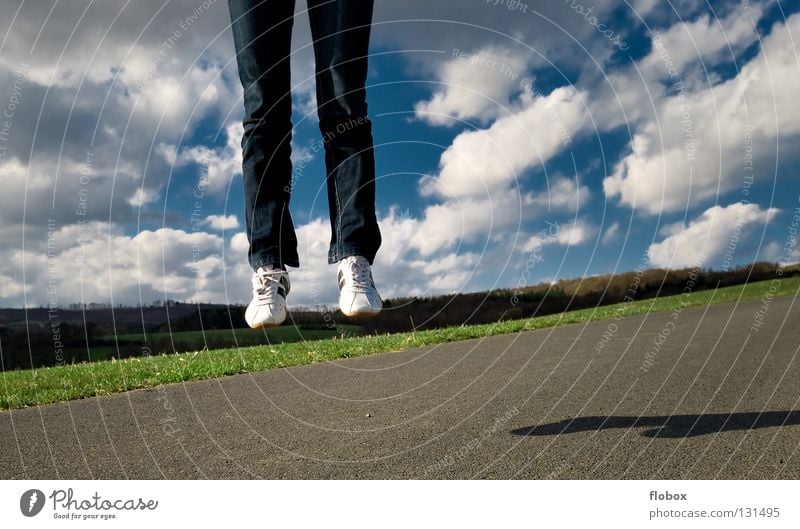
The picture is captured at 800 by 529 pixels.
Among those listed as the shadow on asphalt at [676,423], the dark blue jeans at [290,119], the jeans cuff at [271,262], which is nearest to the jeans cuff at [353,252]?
the dark blue jeans at [290,119]

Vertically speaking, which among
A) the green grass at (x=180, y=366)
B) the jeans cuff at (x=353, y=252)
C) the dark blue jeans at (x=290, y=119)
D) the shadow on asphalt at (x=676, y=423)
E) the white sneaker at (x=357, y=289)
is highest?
the dark blue jeans at (x=290, y=119)

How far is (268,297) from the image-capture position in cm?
390

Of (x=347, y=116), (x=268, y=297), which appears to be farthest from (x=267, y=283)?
(x=347, y=116)

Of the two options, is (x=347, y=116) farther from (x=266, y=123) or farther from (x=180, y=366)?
(x=180, y=366)

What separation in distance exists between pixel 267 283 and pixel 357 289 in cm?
55

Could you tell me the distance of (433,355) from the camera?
36.1 ft

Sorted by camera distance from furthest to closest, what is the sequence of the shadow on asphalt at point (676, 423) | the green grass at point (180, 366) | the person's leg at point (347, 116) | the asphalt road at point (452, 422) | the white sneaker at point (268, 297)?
the green grass at point (180, 366) → the shadow on asphalt at point (676, 423) → the asphalt road at point (452, 422) → the white sneaker at point (268, 297) → the person's leg at point (347, 116)

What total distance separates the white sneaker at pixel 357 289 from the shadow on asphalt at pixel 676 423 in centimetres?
228

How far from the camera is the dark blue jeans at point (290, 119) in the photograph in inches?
150

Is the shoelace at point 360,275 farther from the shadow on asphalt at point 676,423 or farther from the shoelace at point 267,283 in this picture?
the shadow on asphalt at point 676,423

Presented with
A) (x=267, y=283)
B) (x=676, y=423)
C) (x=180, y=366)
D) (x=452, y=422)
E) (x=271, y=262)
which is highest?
(x=271, y=262)

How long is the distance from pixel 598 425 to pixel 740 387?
2.93 meters

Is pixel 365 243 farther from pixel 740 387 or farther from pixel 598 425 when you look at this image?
pixel 740 387

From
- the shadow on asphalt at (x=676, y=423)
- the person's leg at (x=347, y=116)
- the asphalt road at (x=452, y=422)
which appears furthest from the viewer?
the shadow on asphalt at (x=676, y=423)
